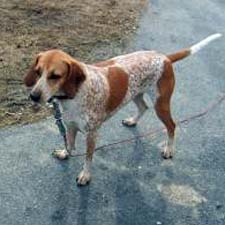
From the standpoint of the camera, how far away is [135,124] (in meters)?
6.30

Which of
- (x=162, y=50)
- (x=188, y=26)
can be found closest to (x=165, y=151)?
(x=162, y=50)

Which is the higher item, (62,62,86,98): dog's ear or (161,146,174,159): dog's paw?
(62,62,86,98): dog's ear

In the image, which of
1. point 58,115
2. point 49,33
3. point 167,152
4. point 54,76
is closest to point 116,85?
point 58,115

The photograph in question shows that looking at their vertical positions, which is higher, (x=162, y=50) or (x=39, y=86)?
(x=39, y=86)

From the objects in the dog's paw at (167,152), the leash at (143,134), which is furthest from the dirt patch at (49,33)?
the dog's paw at (167,152)

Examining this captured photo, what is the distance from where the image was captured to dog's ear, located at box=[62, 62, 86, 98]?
4.53 meters

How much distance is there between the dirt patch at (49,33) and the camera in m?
6.50

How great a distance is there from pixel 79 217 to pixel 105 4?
16.9 ft

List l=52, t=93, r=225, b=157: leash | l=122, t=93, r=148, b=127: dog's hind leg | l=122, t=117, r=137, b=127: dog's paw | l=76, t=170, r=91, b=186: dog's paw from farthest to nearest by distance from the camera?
l=122, t=117, r=137, b=127: dog's paw
l=122, t=93, r=148, b=127: dog's hind leg
l=76, t=170, r=91, b=186: dog's paw
l=52, t=93, r=225, b=157: leash

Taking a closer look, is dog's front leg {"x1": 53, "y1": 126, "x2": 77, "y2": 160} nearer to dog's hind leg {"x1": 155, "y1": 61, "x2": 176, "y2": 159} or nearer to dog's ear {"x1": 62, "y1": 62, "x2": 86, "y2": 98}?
dog's ear {"x1": 62, "y1": 62, "x2": 86, "y2": 98}

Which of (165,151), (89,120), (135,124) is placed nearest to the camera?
(89,120)

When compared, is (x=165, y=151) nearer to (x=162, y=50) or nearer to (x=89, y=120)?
(x=89, y=120)

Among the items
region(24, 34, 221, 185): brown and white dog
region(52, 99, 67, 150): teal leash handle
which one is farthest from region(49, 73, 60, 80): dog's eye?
region(52, 99, 67, 150): teal leash handle

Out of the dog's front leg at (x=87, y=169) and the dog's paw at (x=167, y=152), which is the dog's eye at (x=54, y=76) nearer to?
the dog's front leg at (x=87, y=169)
